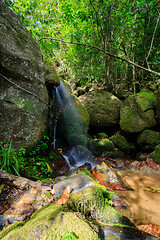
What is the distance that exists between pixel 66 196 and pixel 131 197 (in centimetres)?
188

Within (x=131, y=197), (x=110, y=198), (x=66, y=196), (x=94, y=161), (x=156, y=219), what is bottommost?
(x=94, y=161)

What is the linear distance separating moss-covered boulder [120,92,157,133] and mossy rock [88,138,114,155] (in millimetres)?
1217

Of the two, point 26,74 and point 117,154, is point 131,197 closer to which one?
point 117,154

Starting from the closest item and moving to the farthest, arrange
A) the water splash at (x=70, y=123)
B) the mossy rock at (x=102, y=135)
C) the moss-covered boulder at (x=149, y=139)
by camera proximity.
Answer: the moss-covered boulder at (x=149, y=139), the water splash at (x=70, y=123), the mossy rock at (x=102, y=135)

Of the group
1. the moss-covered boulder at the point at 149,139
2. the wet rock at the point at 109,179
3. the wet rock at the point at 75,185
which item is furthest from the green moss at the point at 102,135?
the wet rock at the point at 75,185

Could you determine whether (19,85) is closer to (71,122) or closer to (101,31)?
(71,122)

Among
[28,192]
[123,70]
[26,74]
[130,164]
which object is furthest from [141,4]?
[28,192]

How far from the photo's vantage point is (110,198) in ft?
7.30

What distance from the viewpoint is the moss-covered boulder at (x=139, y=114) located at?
6047mm

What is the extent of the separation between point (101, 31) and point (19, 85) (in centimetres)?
492

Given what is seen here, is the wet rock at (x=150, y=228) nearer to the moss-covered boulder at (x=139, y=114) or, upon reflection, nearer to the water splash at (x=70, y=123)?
the water splash at (x=70, y=123)

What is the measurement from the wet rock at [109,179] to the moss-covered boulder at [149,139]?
118 inches

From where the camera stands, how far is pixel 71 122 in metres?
6.08

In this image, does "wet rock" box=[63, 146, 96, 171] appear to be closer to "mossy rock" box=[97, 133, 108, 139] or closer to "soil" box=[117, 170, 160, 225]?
"mossy rock" box=[97, 133, 108, 139]
